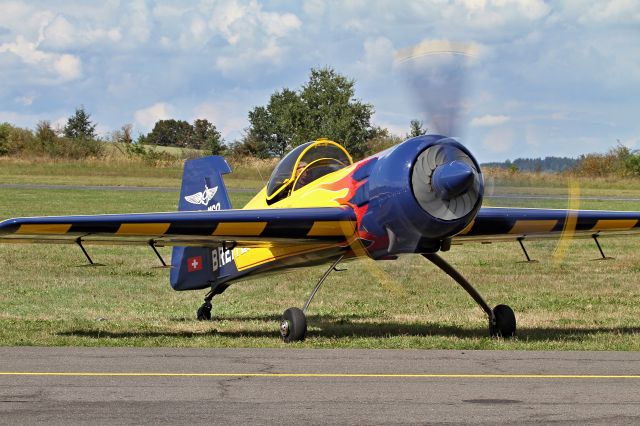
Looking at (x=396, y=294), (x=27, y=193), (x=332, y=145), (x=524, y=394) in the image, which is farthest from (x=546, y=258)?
(x=27, y=193)

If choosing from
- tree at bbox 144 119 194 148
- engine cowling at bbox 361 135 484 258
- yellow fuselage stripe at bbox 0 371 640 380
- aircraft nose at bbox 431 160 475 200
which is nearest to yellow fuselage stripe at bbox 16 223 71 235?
yellow fuselage stripe at bbox 0 371 640 380

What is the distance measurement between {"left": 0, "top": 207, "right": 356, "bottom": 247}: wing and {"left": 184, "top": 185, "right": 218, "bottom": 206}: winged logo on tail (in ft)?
10.4

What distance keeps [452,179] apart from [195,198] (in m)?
6.36

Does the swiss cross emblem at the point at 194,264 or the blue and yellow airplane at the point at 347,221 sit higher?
the blue and yellow airplane at the point at 347,221

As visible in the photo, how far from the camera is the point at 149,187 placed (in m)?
56.9

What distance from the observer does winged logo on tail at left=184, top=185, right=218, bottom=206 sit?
53.5ft

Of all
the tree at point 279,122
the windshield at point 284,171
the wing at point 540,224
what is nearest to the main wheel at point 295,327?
the windshield at point 284,171

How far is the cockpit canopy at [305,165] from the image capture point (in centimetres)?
1373

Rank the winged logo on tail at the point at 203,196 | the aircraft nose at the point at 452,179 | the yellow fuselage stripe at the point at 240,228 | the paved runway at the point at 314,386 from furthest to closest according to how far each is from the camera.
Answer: the winged logo on tail at the point at 203,196 < the yellow fuselage stripe at the point at 240,228 < the aircraft nose at the point at 452,179 < the paved runway at the point at 314,386

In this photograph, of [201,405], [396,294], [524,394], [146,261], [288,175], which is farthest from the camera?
[146,261]

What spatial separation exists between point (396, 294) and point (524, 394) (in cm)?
1076

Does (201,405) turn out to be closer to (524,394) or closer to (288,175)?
(524,394)

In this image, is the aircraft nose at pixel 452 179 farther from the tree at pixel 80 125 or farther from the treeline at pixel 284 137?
the tree at pixel 80 125

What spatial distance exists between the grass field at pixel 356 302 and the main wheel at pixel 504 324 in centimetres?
25
